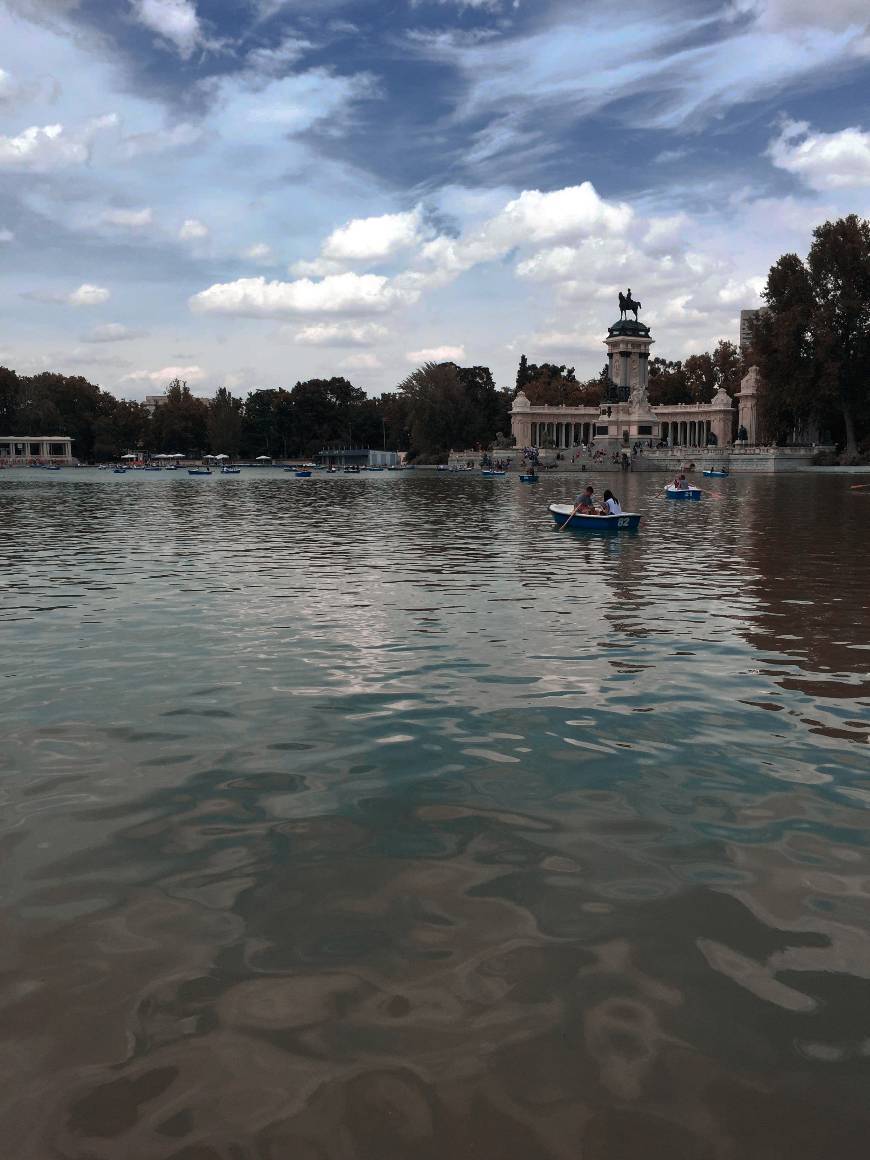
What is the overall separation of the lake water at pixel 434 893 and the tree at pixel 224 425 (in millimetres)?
149816

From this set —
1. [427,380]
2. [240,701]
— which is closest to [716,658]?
[240,701]

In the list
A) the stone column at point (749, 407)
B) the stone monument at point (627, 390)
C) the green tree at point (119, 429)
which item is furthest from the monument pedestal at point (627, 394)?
the green tree at point (119, 429)

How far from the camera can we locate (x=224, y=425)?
158 meters

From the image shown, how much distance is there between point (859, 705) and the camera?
9.82 meters

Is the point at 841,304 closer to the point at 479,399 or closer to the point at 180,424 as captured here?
the point at 479,399

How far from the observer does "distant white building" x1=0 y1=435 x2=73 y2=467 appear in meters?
156

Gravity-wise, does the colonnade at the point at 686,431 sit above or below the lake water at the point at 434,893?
above

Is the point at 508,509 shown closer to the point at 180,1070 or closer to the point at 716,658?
the point at 716,658

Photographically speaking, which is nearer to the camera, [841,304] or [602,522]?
[602,522]

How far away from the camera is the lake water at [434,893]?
386 centimetres

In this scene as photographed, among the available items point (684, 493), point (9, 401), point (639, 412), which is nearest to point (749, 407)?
point (639, 412)

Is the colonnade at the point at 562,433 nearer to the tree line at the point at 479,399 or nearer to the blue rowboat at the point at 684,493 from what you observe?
the tree line at the point at 479,399

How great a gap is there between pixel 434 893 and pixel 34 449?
177958 millimetres

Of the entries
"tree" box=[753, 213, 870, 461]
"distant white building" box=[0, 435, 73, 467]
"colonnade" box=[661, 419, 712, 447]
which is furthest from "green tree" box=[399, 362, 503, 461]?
"distant white building" box=[0, 435, 73, 467]
